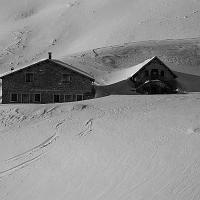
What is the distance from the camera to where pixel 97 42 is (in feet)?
300

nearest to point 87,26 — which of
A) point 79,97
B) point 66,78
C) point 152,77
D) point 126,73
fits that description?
point 126,73

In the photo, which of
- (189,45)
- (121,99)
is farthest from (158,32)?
(121,99)

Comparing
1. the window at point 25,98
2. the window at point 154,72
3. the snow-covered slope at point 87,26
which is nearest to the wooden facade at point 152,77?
the window at point 154,72

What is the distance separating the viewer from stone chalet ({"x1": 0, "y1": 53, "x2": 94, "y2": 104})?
40.5m

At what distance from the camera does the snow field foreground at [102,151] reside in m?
17.1

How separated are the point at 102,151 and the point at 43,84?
21.1 metres

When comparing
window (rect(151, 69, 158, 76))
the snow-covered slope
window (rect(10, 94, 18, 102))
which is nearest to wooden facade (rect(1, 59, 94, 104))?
window (rect(10, 94, 18, 102))

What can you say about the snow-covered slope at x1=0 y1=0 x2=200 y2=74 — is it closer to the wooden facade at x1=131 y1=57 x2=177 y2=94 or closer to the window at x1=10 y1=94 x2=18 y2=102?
the wooden facade at x1=131 y1=57 x2=177 y2=94

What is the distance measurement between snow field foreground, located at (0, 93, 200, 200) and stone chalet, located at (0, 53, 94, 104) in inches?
475

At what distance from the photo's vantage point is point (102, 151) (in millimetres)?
20547

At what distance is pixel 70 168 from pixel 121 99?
10.8 m

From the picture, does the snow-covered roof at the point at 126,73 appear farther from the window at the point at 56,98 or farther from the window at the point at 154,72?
the window at the point at 56,98

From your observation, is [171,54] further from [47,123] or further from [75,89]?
[47,123]

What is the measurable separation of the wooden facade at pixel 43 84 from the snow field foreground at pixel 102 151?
475 inches
